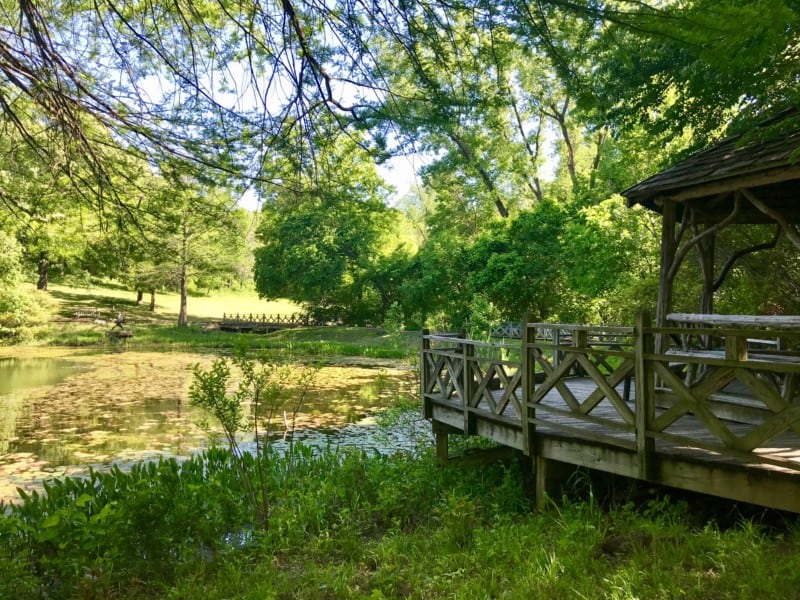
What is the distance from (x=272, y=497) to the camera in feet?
24.1

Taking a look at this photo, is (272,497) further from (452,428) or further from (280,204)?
(280,204)

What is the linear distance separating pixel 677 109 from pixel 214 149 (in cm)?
617

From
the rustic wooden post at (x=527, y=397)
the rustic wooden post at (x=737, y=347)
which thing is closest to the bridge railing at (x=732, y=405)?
the rustic wooden post at (x=737, y=347)

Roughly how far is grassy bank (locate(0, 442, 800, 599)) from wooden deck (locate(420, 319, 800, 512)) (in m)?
0.39

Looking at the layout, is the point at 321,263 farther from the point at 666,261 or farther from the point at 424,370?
the point at 666,261

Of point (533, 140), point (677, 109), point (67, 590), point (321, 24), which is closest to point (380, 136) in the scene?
point (321, 24)

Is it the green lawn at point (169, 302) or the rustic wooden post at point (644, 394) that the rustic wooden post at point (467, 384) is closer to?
the rustic wooden post at point (644, 394)

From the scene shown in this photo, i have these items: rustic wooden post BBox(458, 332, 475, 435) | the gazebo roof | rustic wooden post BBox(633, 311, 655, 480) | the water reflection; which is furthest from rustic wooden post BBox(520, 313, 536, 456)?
the water reflection

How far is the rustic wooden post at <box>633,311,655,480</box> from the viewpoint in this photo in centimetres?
497

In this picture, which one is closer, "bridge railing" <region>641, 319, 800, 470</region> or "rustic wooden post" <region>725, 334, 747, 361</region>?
"bridge railing" <region>641, 319, 800, 470</region>

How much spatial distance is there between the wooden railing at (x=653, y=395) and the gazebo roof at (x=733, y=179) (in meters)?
1.51

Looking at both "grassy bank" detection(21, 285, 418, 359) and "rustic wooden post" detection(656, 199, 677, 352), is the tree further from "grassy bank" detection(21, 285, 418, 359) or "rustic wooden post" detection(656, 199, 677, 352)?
"rustic wooden post" detection(656, 199, 677, 352)

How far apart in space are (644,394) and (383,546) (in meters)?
2.75

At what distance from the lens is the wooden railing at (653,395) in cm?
432
